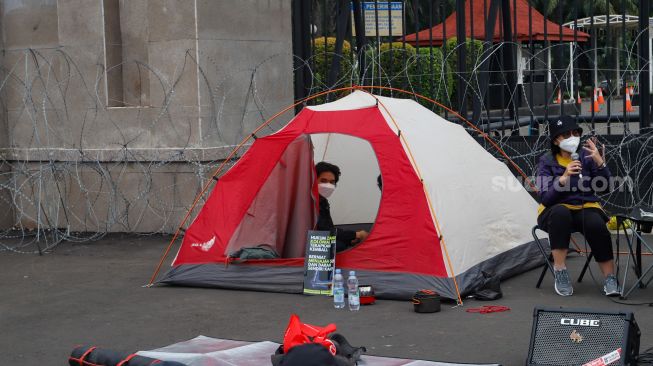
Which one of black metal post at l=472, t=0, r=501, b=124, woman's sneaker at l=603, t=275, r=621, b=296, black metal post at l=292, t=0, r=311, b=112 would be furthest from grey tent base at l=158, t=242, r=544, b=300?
black metal post at l=292, t=0, r=311, b=112

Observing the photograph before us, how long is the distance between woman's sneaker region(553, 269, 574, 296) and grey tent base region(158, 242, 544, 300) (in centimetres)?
61

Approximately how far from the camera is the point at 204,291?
9172 millimetres

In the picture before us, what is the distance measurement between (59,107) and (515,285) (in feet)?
21.5

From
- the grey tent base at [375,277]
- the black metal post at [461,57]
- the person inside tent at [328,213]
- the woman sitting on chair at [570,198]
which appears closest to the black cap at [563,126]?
the woman sitting on chair at [570,198]

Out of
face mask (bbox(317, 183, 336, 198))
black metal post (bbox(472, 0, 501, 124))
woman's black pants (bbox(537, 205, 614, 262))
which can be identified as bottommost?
woman's black pants (bbox(537, 205, 614, 262))

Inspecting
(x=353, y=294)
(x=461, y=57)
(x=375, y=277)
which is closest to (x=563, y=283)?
(x=375, y=277)

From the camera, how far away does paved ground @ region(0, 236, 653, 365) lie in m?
7.11

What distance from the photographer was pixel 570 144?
27.9 ft

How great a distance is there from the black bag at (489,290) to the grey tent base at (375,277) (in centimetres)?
5

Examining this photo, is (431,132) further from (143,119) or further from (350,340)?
(143,119)

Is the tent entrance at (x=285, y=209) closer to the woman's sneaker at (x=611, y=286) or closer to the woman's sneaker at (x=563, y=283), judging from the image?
the woman's sneaker at (x=563, y=283)

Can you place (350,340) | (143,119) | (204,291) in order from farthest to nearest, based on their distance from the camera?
1. (143,119)
2. (204,291)
3. (350,340)

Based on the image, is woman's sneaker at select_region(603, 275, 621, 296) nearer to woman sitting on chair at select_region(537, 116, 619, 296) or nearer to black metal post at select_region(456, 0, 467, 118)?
woman sitting on chair at select_region(537, 116, 619, 296)

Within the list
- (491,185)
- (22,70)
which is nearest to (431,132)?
(491,185)
